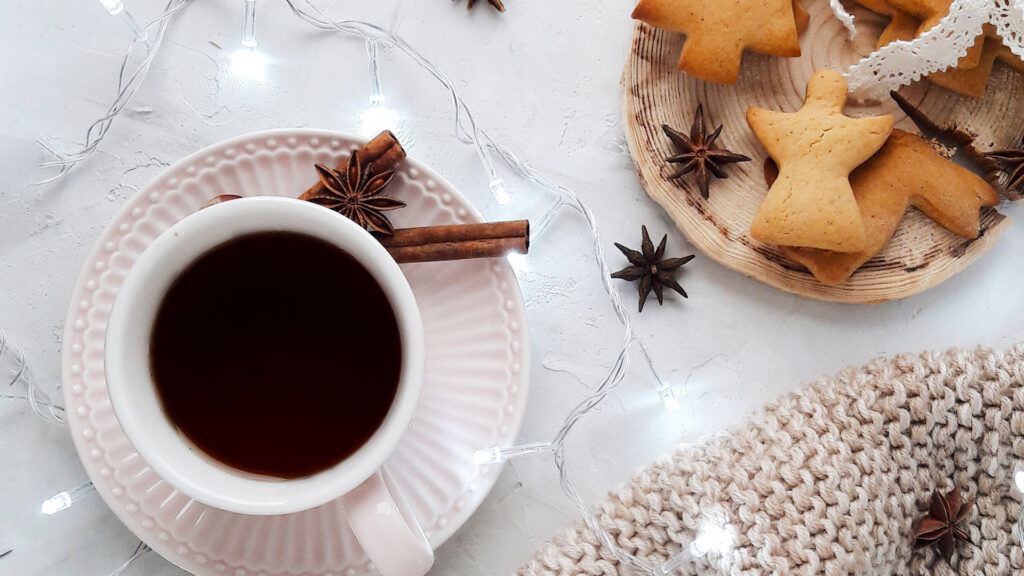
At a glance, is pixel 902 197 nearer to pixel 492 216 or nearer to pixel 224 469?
pixel 492 216

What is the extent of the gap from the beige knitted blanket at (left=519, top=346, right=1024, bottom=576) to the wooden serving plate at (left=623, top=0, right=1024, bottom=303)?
0.13 metres

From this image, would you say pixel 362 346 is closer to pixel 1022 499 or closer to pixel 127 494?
pixel 127 494

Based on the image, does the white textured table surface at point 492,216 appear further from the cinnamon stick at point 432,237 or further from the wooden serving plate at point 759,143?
the cinnamon stick at point 432,237

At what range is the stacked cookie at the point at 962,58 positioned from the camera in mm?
1068

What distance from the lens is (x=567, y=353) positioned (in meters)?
1.12

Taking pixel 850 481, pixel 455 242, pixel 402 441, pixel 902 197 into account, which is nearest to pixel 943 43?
pixel 902 197

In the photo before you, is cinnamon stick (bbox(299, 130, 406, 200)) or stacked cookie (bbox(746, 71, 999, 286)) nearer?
cinnamon stick (bbox(299, 130, 406, 200))

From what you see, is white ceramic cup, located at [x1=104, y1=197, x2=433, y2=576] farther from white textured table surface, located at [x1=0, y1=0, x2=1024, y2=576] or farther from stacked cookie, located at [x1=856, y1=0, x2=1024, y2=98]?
stacked cookie, located at [x1=856, y1=0, x2=1024, y2=98]

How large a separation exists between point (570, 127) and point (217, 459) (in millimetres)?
626

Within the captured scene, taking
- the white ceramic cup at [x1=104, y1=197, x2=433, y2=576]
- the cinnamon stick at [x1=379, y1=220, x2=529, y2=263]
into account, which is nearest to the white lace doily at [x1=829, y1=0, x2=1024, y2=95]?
the cinnamon stick at [x1=379, y1=220, x2=529, y2=263]

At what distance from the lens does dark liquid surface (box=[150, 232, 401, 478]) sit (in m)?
0.87

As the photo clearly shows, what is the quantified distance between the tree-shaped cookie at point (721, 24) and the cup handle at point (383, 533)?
673mm

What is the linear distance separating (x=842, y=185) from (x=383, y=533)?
28.3 inches

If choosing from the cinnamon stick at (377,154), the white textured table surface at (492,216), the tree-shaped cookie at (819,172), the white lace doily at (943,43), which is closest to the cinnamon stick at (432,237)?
the cinnamon stick at (377,154)
